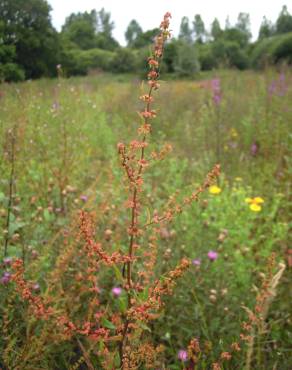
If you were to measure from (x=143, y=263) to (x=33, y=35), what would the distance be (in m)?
24.7

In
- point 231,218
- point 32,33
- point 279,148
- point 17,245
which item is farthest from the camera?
point 32,33

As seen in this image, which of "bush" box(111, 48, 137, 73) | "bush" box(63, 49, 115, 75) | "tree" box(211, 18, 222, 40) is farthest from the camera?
"tree" box(211, 18, 222, 40)

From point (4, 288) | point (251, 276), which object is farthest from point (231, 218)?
point (4, 288)

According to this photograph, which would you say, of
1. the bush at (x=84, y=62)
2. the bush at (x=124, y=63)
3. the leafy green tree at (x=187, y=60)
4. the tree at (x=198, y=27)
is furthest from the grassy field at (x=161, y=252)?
the tree at (x=198, y=27)

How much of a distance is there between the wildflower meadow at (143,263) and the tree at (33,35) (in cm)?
2078

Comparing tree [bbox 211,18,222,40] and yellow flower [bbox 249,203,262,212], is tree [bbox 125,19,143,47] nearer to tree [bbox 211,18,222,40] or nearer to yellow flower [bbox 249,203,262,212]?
tree [bbox 211,18,222,40]

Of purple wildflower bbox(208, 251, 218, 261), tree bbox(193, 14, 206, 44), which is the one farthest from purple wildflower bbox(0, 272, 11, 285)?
tree bbox(193, 14, 206, 44)

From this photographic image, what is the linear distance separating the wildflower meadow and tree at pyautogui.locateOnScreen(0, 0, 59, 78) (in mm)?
20779

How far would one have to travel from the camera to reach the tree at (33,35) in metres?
22.4

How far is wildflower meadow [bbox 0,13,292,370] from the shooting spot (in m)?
1.00

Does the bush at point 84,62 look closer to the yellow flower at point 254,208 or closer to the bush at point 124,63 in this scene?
the bush at point 124,63

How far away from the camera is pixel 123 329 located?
1084 millimetres

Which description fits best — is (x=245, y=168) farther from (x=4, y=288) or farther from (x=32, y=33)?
(x=32, y=33)

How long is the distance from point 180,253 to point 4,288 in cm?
98
